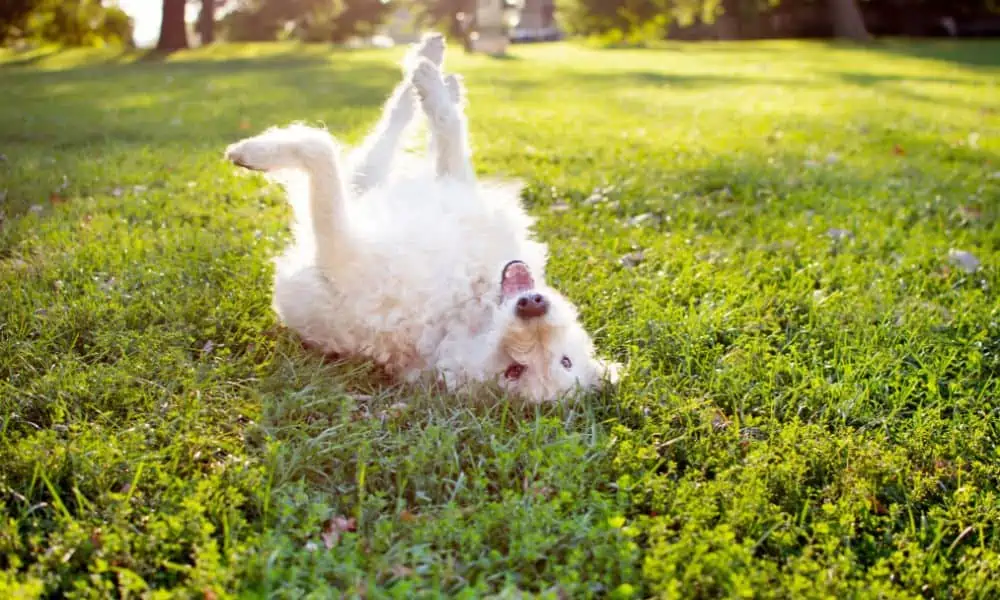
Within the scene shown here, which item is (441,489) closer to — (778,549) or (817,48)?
(778,549)

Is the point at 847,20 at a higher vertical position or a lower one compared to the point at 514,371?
higher

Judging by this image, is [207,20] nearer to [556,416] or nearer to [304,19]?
[304,19]

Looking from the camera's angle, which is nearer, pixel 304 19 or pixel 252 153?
pixel 252 153

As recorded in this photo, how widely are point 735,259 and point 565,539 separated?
255cm

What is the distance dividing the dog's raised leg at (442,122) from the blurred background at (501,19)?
21.4m

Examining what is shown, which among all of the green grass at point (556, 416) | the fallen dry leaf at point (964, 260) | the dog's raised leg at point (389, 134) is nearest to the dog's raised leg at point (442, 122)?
the dog's raised leg at point (389, 134)

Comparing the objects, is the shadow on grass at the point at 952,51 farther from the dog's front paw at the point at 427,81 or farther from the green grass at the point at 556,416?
the dog's front paw at the point at 427,81

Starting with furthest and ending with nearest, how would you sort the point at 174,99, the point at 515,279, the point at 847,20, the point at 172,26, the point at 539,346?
the point at 847,20
the point at 172,26
the point at 174,99
the point at 515,279
the point at 539,346

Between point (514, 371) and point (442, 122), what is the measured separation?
1529 mm

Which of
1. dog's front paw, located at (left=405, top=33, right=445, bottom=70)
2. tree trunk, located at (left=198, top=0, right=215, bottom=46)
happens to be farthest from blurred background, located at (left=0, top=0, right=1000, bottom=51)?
dog's front paw, located at (left=405, top=33, right=445, bottom=70)

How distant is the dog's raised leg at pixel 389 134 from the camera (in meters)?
3.94

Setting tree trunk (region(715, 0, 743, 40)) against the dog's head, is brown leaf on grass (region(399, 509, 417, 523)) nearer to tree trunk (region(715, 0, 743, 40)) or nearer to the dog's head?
the dog's head

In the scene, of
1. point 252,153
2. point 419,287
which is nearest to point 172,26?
point 252,153

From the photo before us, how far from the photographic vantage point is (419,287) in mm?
2994
